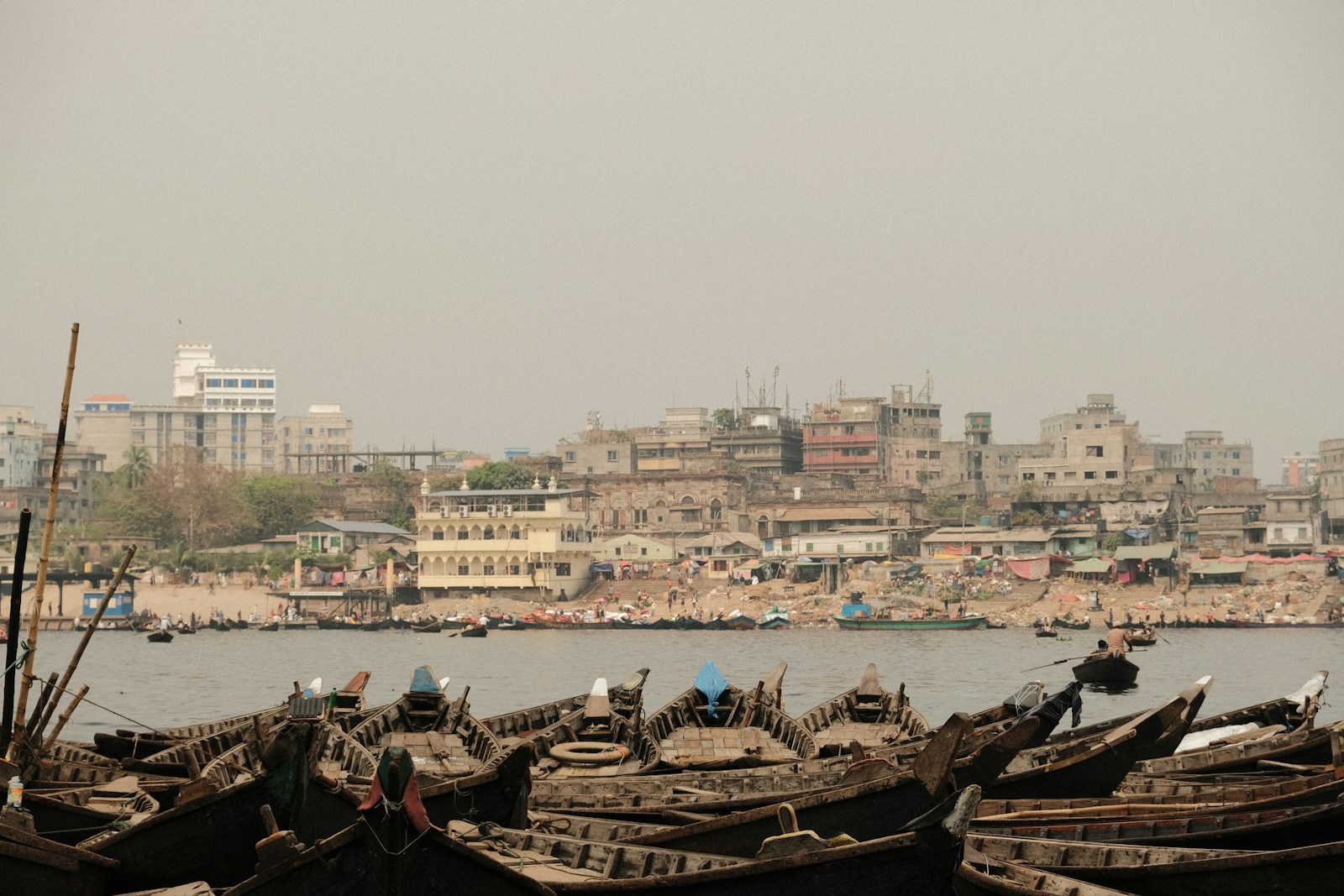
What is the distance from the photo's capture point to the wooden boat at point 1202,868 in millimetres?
11922

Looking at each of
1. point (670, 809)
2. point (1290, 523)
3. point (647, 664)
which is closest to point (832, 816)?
point (670, 809)

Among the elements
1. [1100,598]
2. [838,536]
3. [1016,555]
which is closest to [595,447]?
[838,536]

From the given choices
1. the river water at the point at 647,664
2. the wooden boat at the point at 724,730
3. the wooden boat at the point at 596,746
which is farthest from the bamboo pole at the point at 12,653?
the river water at the point at 647,664

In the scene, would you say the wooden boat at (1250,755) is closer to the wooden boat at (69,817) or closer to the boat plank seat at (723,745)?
the boat plank seat at (723,745)

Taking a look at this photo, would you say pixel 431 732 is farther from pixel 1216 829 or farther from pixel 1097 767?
pixel 1216 829

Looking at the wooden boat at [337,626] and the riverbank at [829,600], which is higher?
the riverbank at [829,600]

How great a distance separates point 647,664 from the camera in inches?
2279

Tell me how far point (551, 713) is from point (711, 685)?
2886mm

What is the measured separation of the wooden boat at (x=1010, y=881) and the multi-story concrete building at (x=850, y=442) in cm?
10050

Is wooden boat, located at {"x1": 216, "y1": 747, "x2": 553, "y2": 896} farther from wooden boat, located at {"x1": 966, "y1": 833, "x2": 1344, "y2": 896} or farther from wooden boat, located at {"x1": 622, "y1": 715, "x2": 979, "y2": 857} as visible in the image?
wooden boat, located at {"x1": 966, "y1": 833, "x2": 1344, "y2": 896}

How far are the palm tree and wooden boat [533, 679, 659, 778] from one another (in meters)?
98.3

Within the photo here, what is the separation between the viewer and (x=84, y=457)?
122438 mm

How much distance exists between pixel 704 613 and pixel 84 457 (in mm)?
60105

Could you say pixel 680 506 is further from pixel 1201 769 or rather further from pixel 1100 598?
pixel 1201 769
